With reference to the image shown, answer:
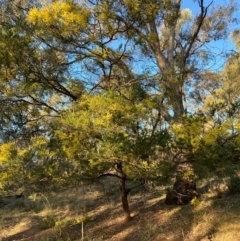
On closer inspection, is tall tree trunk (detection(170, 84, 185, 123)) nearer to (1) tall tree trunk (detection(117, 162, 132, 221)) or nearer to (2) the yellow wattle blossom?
(1) tall tree trunk (detection(117, 162, 132, 221))

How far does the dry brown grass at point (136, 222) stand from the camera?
6801 millimetres

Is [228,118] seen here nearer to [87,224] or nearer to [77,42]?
[77,42]

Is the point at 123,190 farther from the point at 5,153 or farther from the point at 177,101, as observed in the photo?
the point at 5,153

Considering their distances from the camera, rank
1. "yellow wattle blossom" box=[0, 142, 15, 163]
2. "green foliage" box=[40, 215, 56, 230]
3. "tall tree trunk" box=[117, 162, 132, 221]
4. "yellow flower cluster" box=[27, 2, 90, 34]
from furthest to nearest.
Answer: "green foliage" box=[40, 215, 56, 230] < "tall tree trunk" box=[117, 162, 132, 221] < "yellow flower cluster" box=[27, 2, 90, 34] < "yellow wattle blossom" box=[0, 142, 15, 163]

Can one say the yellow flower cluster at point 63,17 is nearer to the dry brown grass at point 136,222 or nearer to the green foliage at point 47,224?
the dry brown grass at point 136,222

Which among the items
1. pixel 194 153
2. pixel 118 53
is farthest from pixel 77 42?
pixel 194 153

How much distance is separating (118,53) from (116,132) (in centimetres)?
289

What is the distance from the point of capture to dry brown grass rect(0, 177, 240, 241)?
6801 mm

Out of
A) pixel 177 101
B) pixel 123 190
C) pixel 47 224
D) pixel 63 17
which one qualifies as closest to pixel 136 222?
pixel 123 190

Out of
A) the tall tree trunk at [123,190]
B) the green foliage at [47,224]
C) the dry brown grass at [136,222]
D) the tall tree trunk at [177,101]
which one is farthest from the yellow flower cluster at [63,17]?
Answer: the green foliage at [47,224]

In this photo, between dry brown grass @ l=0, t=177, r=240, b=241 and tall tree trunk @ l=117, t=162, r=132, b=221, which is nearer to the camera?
dry brown grass @ l=0, t=177, r=240, b=241

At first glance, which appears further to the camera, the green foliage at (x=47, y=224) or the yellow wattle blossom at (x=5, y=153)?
the green foliage at (x=47, y=224)

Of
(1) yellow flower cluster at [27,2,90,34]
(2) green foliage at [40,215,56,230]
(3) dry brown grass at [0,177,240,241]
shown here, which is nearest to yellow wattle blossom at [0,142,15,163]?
(3) dry brown grass at [0,177,240,241]

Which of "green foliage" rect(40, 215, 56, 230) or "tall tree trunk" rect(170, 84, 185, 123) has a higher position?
"tall tree trunk" rect(170, 84, 185, 123)
